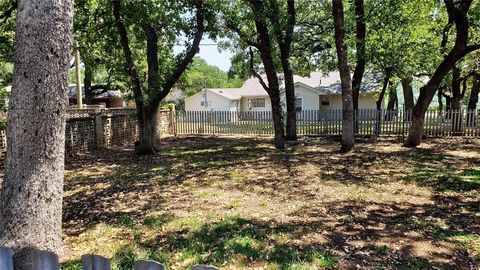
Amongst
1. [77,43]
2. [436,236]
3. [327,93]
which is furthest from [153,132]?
[327,93]

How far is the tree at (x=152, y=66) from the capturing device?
10211mm

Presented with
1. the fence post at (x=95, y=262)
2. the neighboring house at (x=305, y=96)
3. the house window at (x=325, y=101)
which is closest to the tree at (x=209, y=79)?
the neighboring house at (x=305, y=96)

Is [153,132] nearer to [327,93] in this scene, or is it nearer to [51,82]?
[51,82]

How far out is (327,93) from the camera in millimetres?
29938

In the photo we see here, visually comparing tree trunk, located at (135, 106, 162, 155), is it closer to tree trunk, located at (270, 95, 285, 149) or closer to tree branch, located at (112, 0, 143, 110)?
tree branch, located at (112, 0, 143, 110)

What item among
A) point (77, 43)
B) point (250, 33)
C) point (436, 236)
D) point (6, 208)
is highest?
point (250, 33)

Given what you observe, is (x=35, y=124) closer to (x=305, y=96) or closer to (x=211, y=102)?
(x=305, y=96)

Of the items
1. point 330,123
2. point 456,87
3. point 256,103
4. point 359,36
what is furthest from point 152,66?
point 256,103

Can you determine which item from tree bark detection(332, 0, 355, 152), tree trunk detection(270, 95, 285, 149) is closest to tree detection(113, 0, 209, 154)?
tree trunk detection(270, 95, 285, 149)

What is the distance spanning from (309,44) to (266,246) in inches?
568

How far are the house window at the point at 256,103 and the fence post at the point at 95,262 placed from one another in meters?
32.0

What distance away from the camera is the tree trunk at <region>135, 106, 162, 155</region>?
437 inches

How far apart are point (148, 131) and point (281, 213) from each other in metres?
6.96

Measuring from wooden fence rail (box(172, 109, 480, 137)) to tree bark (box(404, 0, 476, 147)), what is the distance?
3342 millimetres
